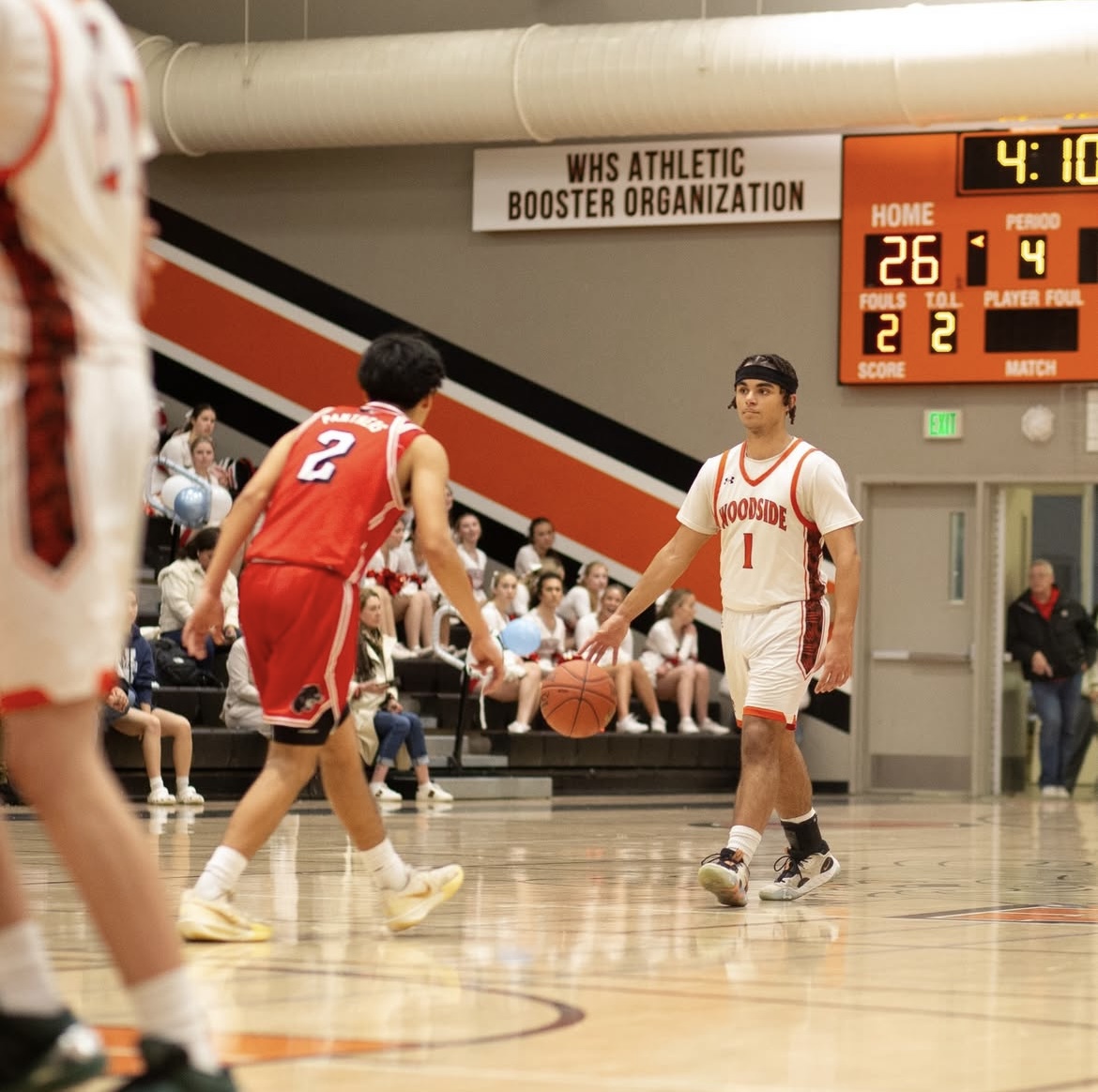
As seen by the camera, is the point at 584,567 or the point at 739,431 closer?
the point at 584,567

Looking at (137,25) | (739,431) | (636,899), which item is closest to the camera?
(636,899)

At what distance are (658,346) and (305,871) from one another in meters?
11.4

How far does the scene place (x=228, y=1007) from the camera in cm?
371

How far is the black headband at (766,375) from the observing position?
665cm

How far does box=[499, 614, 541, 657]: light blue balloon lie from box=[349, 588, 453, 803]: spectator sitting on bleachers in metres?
0.87

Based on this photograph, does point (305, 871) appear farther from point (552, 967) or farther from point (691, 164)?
point (691, 164)

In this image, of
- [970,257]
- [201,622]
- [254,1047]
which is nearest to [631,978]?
[254,1047]

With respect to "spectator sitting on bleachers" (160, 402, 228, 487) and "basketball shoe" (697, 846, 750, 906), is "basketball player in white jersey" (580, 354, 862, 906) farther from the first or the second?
"spectator sitting on bleachers" (160, 402, 228, 487)

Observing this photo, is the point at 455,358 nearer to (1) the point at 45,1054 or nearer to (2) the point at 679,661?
(2) the point at 679,661

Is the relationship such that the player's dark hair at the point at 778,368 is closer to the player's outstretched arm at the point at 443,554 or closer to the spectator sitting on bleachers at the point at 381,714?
the player's outstretched arm at the point at 443,554

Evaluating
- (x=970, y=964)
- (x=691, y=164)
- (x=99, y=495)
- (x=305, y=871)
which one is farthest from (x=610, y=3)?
(x=99, y=495)

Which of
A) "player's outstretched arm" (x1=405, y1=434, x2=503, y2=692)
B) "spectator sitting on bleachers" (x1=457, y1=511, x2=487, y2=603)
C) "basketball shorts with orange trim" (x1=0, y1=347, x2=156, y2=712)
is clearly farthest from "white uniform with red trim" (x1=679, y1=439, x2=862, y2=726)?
"spectator sitting on bleachers" (x1=457, y1=511, x2=487, y2=603)

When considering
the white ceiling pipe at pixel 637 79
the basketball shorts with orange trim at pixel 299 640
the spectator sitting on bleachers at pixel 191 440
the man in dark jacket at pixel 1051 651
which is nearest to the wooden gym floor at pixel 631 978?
the basketball shorts with orange trim at pixel 299 640

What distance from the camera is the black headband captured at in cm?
665
